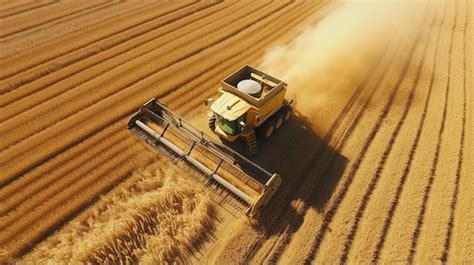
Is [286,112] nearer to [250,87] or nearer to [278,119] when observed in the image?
[278,119]

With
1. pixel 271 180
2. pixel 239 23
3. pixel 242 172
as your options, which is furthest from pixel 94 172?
pixel 239 23

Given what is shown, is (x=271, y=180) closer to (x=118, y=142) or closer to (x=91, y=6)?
(x=118, y=142)

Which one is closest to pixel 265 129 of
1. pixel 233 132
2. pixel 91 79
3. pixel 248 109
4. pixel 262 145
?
pixel 262 145

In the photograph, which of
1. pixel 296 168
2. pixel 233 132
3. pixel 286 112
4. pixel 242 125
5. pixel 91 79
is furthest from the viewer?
pixel 91 79

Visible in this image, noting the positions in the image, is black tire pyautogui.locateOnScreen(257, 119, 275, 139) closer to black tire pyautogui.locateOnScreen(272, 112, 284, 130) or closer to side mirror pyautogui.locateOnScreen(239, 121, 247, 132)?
black tire pyautogui.locateOnScreen(272, 112, 284, 130)

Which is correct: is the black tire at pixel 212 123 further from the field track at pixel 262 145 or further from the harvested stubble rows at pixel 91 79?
the harvested stubble rows at pixel 91 79

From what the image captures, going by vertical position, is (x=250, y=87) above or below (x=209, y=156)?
above

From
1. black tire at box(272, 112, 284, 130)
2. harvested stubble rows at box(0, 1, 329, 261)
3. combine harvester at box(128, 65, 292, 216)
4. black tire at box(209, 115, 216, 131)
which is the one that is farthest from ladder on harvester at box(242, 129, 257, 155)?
harvested stubble rows at box(0, 1, 329, 261)

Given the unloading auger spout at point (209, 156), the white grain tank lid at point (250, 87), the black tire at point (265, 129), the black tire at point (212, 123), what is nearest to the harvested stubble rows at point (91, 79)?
the unloading auger spout at point (209, 156)
